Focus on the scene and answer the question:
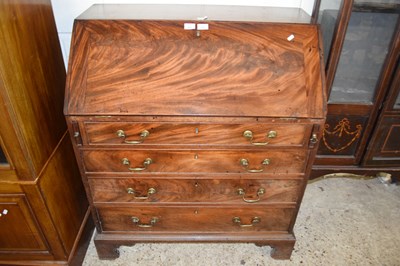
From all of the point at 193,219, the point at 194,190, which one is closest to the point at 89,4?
the point at 194,190

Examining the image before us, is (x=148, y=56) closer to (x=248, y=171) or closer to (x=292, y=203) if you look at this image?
(x=248, y=171)

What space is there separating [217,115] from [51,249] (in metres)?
1.24

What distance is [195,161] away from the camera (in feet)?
5.06

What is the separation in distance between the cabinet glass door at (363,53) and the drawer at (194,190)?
0.92 meters

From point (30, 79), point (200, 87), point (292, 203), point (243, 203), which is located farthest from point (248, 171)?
point (30, 79)

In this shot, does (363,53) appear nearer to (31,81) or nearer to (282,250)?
(282,250)

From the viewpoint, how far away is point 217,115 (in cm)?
136

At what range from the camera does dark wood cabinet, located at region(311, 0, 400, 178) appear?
6.31ft

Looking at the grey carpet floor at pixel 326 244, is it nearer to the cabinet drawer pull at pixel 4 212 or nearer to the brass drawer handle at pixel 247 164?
the cabinet drawer pull at pixel 4 212

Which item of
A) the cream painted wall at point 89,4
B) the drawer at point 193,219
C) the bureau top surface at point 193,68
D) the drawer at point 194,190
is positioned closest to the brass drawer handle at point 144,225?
the drawer at point 193,219

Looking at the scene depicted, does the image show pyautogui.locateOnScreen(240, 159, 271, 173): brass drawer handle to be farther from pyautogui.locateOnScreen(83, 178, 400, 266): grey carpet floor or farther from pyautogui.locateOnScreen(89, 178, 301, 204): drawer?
pyautogui.locateOnScreen(83, 178, 400, 266): grey carpet floor

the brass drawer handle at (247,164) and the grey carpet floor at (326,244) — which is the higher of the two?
the brass drawer handle at (247,164)

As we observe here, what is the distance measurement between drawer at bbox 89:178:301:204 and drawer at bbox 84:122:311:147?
267 mm

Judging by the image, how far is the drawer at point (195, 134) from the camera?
4.62 feet
